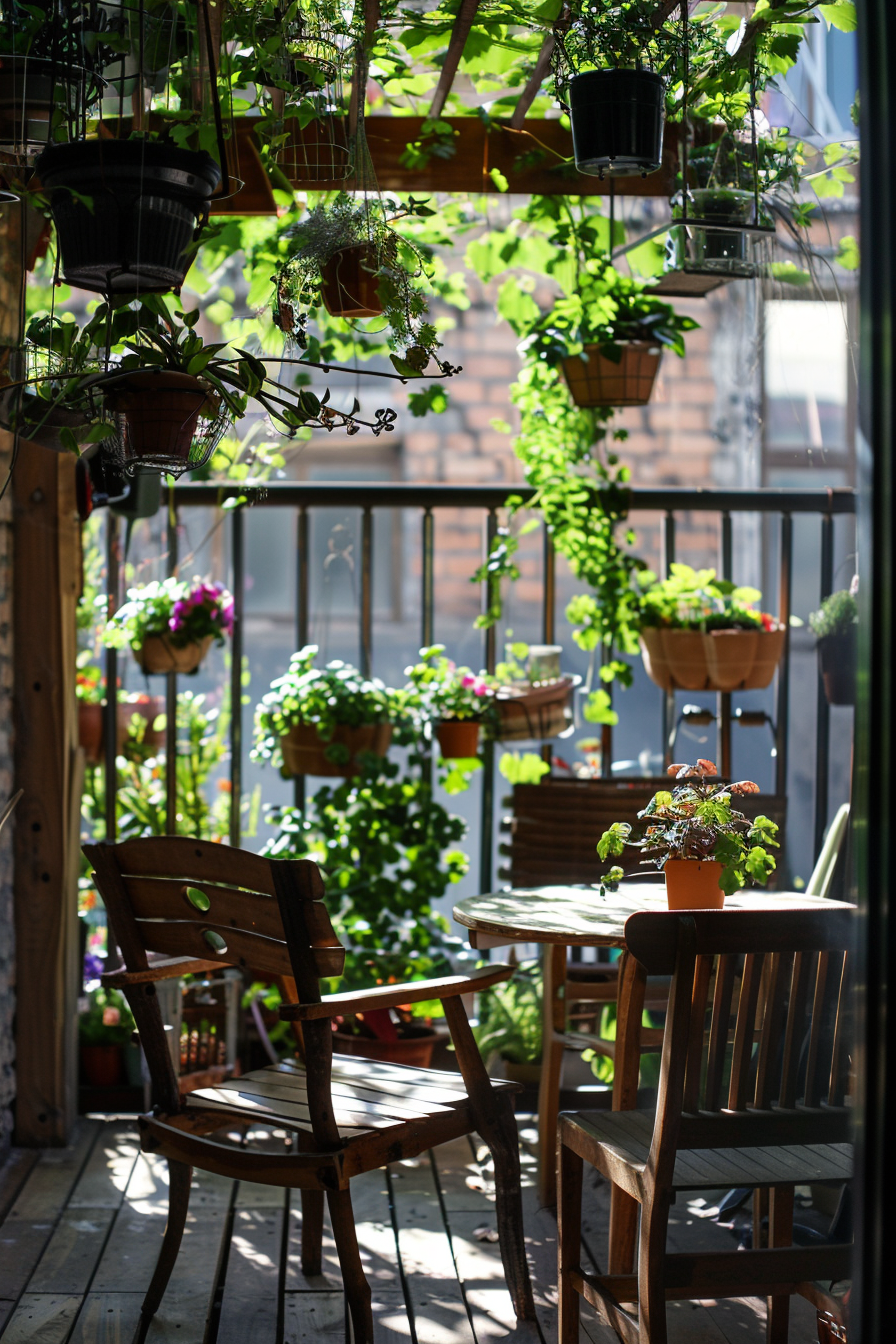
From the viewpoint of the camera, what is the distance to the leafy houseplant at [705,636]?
10.1 ft

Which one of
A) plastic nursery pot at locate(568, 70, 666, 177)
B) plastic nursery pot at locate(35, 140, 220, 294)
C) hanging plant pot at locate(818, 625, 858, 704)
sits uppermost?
plastic nursery pot at locate(568, 70, 666, 177)

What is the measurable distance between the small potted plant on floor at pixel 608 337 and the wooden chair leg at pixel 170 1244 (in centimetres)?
195

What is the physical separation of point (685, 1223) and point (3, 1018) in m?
1.51

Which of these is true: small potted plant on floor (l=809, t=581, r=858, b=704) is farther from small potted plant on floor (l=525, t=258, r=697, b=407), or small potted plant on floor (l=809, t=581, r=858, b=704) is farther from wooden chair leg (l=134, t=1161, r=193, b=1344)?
wooden chair leg (l=134, t=1161, r=193, b=1344)

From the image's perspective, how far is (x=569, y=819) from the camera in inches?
120

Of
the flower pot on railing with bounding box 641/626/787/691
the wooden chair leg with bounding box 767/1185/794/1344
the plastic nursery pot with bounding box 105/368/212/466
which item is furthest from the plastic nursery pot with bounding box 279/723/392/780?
the wooden chair leg with bounding box 767/1185/794/1344

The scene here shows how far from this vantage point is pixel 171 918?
1.98 m

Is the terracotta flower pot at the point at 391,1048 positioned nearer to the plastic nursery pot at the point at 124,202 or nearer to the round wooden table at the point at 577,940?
the round wooden table at the point at 577,940

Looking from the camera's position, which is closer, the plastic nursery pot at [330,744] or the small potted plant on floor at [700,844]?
the small potted plant on floor at [700,844]

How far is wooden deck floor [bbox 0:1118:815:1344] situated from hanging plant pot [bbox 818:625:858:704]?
4.13 ft

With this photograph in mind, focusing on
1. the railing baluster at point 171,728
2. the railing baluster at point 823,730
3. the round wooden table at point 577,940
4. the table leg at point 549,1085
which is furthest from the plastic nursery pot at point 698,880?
the railing baluster at point 171,728

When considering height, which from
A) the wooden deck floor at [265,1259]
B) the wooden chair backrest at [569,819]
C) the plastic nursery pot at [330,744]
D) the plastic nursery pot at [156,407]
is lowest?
the wooden deck floor at [265,1259]

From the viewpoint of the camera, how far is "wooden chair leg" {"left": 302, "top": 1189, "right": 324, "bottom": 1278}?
2.29 meters

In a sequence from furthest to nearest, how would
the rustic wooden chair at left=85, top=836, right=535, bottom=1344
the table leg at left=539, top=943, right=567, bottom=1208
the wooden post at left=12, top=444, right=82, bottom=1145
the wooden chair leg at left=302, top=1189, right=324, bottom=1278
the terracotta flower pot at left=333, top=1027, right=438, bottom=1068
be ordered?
the terracotta flower pot at left=333, top=1027, right=438, bottom=1068
the wooden post at left=12, top=444, right=82, bottom=1145
the table leg at left=539, top=943, right=567, bottom=1208
the wooden chair leg at left=302, top=1189, right=324, bottom=1278
the rustic wooden chair at left=85, top=836, right=535, bottom=1344
